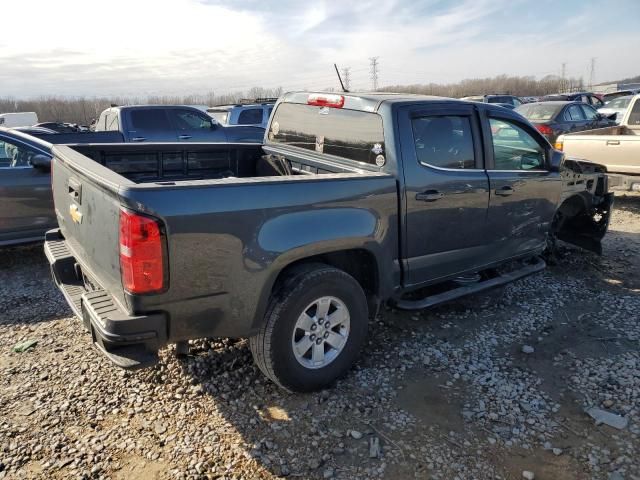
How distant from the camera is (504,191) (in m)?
4.32

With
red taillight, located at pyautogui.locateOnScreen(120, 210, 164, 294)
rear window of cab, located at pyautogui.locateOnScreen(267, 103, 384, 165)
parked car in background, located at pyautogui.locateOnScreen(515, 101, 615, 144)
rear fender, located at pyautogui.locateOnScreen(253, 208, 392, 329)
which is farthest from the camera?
parked car in background, located at pyautogui.locateOnScreen(515, 101, 615, 144)

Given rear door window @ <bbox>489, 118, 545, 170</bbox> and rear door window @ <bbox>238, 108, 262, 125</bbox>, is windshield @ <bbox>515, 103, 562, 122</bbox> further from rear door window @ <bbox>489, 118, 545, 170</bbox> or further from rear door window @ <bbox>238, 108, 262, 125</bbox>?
rear door window @ <bbox>489, 118, 545, 170</bbox>

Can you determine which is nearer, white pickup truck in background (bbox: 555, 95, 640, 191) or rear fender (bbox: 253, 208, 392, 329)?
rear fender (bbox: 253, 208, 392, 329)

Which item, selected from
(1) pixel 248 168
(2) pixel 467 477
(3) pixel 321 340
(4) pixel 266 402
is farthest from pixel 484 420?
(1) pixel 248 168

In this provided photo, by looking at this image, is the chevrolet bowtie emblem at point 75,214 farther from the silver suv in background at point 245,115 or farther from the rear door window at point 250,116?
the rear door window at point 250,116

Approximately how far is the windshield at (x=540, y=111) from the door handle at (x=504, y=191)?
962 centimetres

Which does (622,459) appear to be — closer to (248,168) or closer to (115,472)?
(115,472)

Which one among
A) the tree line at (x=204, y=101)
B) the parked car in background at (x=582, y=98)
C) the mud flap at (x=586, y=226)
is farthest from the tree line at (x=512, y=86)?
the mud flap at (x=586, y=226)

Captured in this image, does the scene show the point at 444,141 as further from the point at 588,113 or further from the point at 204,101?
the point at 204,101

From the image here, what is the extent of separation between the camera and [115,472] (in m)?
2.69

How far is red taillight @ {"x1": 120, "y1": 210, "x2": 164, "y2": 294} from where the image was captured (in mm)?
2490

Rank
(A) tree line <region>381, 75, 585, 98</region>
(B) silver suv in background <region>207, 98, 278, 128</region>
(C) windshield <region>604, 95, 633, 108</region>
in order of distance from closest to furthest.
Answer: (B) silver suv in background <region>207, 98, 278, 128</region> < (C) windshield <region>604, 95, 633, 108</region> < (A) tree line <region>381, 75, 585, 98</region>

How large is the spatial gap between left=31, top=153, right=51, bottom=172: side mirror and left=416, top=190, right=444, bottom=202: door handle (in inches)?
179

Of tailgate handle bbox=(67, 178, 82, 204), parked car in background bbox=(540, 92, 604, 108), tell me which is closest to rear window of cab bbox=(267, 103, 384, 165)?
tailgate handle bbox=(67, 178, 82, 204)
